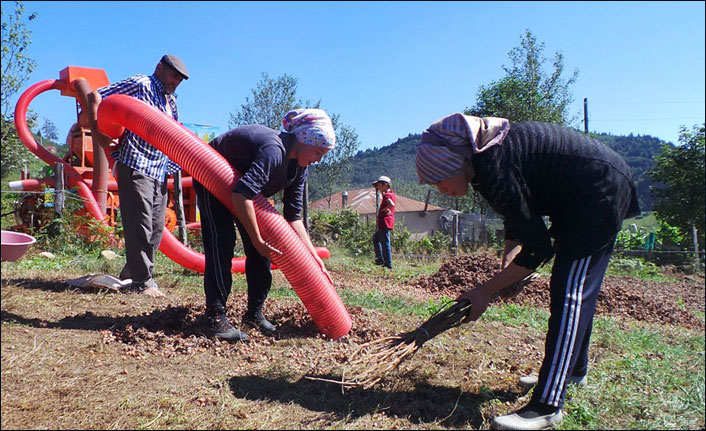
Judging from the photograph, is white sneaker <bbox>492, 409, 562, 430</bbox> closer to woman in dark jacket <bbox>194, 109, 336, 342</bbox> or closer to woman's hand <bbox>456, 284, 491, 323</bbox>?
woman's hand <bbox>456, 284, 491, 323</bbox>

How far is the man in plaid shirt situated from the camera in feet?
14.1

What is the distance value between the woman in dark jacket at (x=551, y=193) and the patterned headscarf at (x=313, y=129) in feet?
3.05

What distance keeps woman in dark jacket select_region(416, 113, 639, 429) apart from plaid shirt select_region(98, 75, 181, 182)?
2.89 metres

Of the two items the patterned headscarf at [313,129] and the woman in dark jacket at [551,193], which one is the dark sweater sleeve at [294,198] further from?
the woman in dark jacket at [551,193]

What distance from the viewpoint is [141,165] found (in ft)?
14.0

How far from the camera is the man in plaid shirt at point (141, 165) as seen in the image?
14.1 feet

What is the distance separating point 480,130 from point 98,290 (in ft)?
12.9

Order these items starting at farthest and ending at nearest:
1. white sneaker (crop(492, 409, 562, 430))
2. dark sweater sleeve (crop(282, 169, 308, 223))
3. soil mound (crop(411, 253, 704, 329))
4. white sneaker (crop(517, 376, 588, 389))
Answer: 1. soil mound (crop(411, 253, 704, 329))
2. dark sweater sleeve (crop(282, 169, 308, 223))
3. white sneaker (crop(517, 376, 588, 389))
4. white sneaker (crop(492, 409, 562, 430))

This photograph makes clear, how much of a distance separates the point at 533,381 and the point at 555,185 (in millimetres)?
1199

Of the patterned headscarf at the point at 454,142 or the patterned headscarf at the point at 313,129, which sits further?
the patterned headscarf at the point at 313,129

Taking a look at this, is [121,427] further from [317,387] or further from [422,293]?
[422,293]

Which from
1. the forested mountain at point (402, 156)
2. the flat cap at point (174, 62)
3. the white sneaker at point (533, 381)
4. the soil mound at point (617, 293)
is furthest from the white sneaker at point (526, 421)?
the forested mountain at point (402, 156)

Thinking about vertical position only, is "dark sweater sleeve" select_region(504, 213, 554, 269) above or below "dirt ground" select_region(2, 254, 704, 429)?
above

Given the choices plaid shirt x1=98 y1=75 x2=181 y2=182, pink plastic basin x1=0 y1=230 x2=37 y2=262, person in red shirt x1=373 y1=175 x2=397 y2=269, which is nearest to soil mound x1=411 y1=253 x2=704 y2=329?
person in red shirt x1=373 y1=175 x2=397 y2=269
